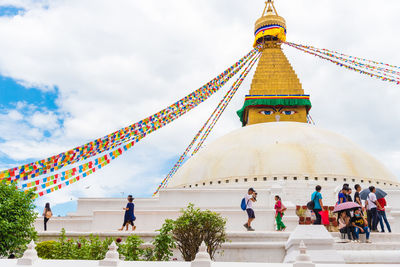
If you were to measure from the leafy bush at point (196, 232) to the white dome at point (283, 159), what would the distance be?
6.98 m

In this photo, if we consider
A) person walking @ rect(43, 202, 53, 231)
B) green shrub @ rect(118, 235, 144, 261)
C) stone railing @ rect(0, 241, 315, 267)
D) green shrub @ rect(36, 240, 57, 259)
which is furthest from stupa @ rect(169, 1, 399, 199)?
stone railing @ rect(0, 241, 315, 267)

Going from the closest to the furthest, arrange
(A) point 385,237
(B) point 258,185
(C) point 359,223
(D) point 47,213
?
(C) point 359,223
(A) point 385,237
(D) point 47,213
(B) point 258,185

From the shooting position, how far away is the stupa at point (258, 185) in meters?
7.25

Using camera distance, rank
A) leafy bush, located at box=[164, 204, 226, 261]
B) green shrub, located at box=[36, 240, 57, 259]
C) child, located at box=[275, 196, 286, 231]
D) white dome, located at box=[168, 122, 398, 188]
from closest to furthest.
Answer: green shrub, located at box=[36, 240, 57, 259]
leafy bush, located at box=[164, 204, 226, 261]
child, located at box=[275, 196, 286, 231]
white dome, located at box=[168, 122, 398, 188]

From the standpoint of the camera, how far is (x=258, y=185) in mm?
13195

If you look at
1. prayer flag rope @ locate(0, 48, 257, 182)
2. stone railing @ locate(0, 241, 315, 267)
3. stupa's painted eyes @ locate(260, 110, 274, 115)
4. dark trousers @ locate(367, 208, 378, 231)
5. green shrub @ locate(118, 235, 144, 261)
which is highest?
stupa's painted eyes @ locate(260, 110, 274, 115)

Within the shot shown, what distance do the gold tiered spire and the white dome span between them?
18.0 ft

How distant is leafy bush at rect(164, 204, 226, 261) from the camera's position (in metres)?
6.73

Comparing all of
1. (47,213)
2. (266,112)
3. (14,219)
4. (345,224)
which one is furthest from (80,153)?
(266,112)

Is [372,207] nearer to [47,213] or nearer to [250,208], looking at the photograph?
[250,208]

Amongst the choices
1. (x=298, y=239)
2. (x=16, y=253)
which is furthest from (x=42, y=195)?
(x=298, y=239)

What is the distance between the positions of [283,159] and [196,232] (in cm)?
781

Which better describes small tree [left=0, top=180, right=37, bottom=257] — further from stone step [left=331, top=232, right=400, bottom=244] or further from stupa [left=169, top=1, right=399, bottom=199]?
stupa [left=169, top=1, right=399, bottom=199]

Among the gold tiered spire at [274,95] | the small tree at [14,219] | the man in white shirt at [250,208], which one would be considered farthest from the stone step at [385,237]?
the gold tiered spire at [274,95]
